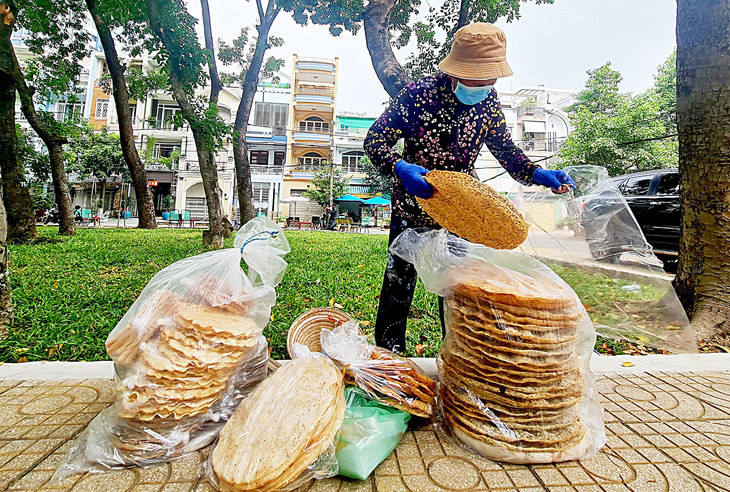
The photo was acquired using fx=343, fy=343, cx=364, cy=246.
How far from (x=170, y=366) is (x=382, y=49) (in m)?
4.83

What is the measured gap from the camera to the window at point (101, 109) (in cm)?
2427

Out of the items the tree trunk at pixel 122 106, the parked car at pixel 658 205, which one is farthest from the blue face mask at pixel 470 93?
the tree trunk at pixel 122 106

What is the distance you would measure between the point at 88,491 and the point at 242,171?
7998mm

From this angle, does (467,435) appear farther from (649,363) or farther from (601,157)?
(601,157)

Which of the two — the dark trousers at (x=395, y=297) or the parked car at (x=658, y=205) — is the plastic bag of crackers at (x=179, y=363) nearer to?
the dark trousers at (x=395, y=297)

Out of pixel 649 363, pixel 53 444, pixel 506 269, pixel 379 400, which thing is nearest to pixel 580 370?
pixel 506 269

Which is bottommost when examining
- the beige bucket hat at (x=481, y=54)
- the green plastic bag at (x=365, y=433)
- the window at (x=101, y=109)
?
the green plastic bag at (x=365, y=433)

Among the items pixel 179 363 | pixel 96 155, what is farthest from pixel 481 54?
pixel 96 155

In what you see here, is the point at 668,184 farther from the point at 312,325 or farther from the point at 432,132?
the point at 312,325

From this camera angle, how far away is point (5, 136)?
17.0 feet

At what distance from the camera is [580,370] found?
1398 mm

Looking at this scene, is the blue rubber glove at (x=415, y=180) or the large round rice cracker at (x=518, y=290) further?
the blue rubber glove at (x=415, y=180)

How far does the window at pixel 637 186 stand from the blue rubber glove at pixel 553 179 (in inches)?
212

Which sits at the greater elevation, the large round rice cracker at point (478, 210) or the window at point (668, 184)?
the window at point (668, 184)
